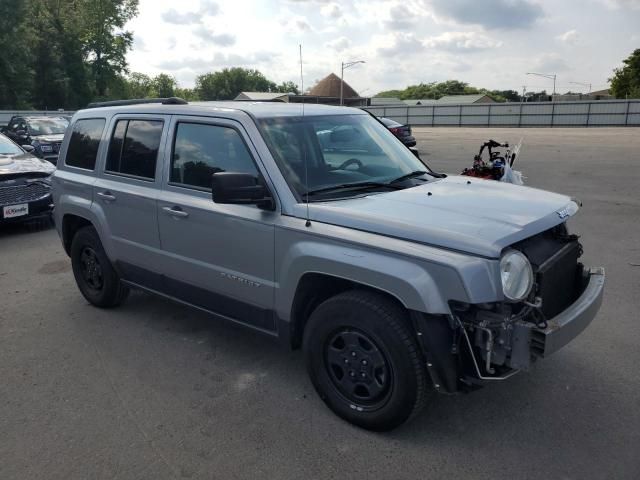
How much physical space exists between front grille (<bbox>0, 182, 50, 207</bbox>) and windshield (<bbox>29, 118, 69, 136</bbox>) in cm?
879

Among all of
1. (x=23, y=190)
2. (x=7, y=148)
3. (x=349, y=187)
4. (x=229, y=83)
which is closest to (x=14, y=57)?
(x=7, y=148)

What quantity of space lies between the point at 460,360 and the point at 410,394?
1.09 feet

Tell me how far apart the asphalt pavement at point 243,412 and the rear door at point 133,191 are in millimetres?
662

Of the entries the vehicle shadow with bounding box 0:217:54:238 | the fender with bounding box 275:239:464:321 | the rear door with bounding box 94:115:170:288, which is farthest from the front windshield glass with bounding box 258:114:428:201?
Answer: the vehicle shadow with bounding box 0:217:54:238

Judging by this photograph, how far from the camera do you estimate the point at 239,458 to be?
3055 mm

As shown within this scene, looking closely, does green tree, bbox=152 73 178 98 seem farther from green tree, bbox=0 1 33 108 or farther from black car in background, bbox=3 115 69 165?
black car in background, bbox=3 115 69 165

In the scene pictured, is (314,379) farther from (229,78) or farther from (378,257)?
(229,78)

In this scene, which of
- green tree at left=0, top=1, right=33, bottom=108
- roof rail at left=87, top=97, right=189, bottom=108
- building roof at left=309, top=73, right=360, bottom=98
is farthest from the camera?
building roof at left=309, top=73, right=360, bottom=98

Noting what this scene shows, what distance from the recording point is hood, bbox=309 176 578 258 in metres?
2.87

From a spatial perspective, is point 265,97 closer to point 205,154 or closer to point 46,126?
point 46,126

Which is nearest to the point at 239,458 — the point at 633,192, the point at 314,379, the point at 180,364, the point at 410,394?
the point at 314,379

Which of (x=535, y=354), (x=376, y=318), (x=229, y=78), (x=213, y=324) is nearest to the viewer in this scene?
(x=535, y=354)

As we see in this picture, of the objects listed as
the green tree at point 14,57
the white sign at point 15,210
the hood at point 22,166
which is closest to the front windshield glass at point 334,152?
the white sign at point 15,210

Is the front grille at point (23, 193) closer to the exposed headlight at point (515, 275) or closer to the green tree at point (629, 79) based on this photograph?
the exposed headlight at point (515, 275)
